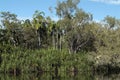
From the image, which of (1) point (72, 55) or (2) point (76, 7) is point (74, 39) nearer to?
(2) point (76, 7)

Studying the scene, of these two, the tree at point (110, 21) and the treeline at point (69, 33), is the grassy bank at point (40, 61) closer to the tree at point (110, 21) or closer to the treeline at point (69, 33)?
the treeline at point (69, 33)

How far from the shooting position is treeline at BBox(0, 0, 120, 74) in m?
62.3

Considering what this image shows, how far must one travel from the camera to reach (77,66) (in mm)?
54875

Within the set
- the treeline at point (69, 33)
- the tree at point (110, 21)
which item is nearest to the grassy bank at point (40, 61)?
the treeline at point (69, 33)

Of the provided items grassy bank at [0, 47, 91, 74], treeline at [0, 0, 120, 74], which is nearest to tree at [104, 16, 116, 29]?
treeline at [0, 0, 120, 74]

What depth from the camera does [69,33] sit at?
6462 centimetres

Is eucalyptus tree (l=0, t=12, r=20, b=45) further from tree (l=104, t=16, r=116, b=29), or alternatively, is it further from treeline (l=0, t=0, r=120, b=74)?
tree (l=104, t=16, r=116, b=29)

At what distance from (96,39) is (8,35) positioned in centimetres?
1596

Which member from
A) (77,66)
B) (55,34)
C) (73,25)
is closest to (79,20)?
(73,25)

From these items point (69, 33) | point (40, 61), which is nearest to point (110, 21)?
point (69, 33)

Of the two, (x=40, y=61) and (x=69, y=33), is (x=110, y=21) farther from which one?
(x=40, y=61)

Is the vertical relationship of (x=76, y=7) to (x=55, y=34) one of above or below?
above

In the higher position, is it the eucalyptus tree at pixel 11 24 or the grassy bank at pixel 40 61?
the eucalyptus tree at pixel 11 24

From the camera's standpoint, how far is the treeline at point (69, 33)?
62312 millimetres
